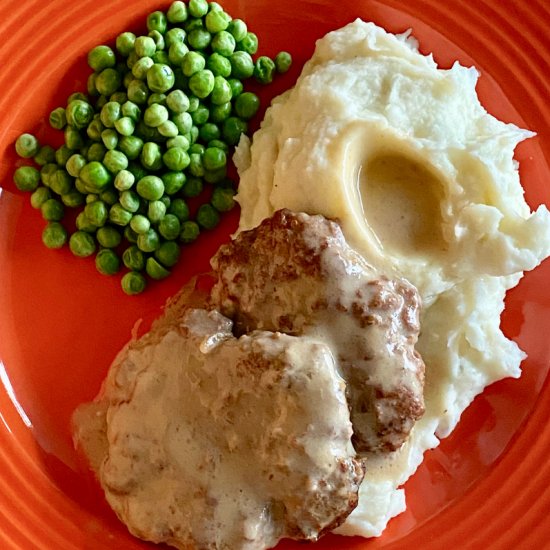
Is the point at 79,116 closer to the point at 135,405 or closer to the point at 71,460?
the point at 135,405

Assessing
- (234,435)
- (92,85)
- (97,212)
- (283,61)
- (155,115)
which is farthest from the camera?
(283,61)

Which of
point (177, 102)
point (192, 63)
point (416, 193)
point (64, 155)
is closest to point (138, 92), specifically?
point (177, 102)

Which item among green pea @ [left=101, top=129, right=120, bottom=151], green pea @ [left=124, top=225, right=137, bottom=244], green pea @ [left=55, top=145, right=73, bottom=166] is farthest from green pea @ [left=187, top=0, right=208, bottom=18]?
green pea @ [left=124, top=225, right=137, bottom=244]

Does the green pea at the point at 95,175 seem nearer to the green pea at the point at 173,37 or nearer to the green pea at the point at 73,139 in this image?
the green pea at the point at 73,139

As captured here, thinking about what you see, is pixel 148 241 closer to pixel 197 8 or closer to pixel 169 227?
pixel 169 227

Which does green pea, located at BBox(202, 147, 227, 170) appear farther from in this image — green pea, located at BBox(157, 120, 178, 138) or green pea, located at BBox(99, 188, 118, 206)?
green pea, located at BBox(99, 188, 118, 206)

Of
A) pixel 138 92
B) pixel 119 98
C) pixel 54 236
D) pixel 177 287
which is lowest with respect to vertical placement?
pixel 54 236

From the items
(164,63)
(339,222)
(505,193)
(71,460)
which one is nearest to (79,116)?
(164,63)
